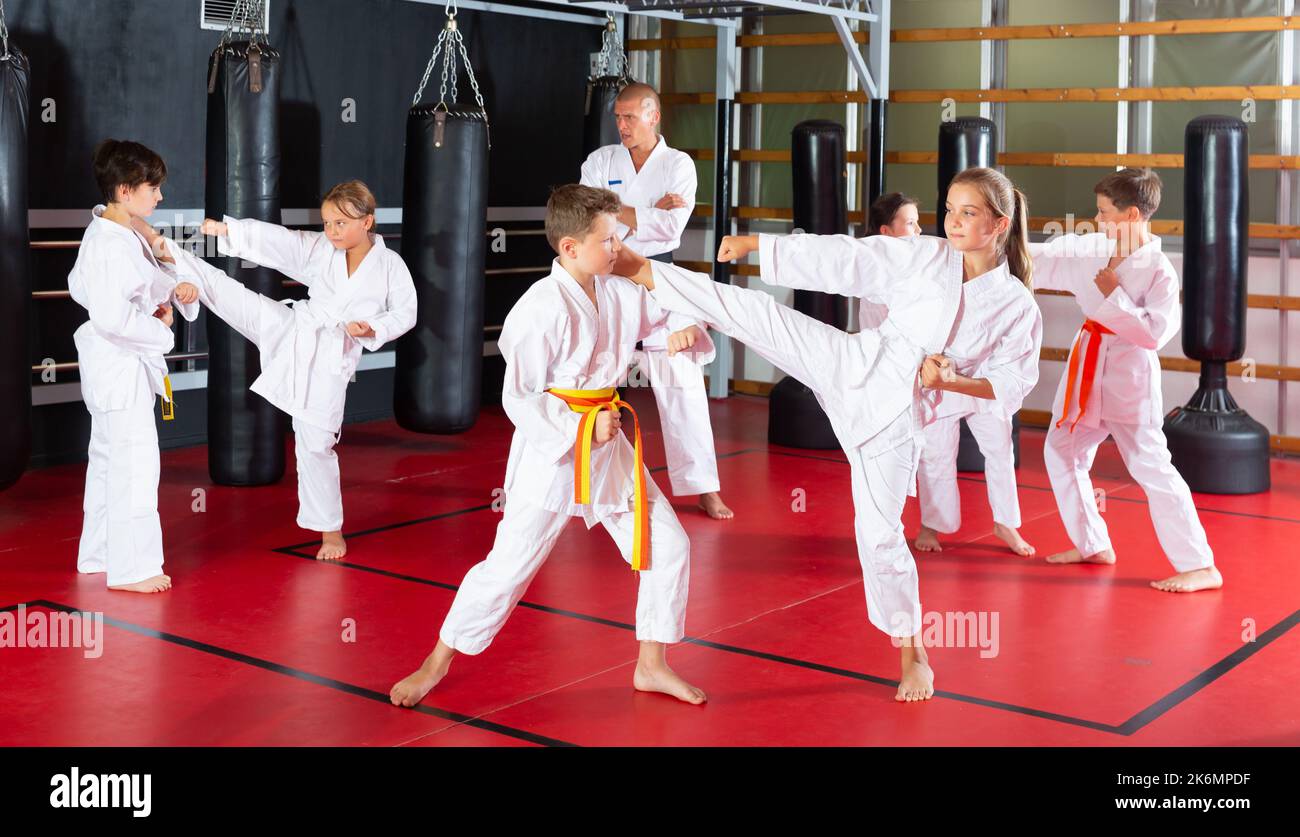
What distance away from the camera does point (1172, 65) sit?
7344 mm

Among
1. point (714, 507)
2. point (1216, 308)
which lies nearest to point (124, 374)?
point (714, 507)

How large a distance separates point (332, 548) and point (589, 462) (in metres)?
1.89

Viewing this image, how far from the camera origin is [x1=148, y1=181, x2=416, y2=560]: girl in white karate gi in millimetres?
4809

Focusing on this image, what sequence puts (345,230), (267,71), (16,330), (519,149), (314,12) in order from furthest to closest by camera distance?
1. (519,149)
2. (314,12)
3. (267,71)
4. (345,230)
5. (16,330)

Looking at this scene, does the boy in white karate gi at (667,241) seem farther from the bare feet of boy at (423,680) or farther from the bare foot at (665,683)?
the bare feet of boy at (423,680)

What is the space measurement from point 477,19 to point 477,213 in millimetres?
2463

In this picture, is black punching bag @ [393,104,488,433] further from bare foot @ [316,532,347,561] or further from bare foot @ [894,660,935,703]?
bare foot @ [894,660,935,703]

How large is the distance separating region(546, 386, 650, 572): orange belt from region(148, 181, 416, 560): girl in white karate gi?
1.65 meters

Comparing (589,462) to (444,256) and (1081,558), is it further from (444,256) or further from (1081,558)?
(444,256)

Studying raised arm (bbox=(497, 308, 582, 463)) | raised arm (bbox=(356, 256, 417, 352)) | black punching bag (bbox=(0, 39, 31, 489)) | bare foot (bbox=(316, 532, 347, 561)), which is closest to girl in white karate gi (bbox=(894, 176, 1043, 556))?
raised arm (bbox=(497, 308, 582, 463))

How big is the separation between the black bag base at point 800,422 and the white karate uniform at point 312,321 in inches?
104
